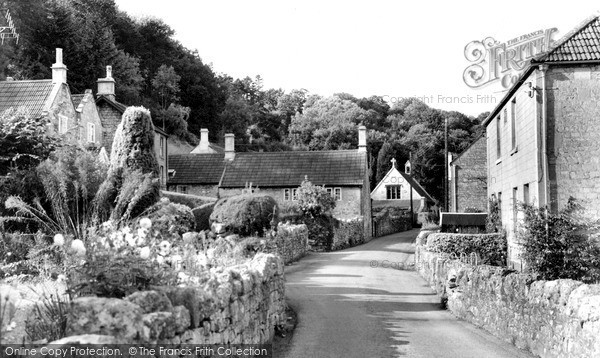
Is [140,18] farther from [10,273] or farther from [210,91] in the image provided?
[10,273]

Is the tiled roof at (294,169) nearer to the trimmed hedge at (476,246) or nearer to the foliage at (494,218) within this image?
the foliage at (494,218)

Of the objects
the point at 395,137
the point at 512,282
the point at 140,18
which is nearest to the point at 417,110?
the point at 395,137

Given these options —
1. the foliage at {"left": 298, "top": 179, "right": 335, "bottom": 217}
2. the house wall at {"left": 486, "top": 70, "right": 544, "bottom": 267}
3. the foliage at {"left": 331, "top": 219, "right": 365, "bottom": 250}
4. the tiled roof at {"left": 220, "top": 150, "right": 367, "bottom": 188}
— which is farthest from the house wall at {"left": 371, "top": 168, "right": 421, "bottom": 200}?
the house wall at {"left": 486, "top": 70, "right": 544, "bottom": 267}

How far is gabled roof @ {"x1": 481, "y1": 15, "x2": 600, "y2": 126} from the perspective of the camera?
21.2m

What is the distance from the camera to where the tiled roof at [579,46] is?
2120cm

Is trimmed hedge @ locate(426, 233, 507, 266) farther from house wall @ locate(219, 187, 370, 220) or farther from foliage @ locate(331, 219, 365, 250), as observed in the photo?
house wall @ locate(219, 187, 370, 220)

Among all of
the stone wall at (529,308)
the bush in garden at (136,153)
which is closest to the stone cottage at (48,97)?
the bush in garden at (136,153)

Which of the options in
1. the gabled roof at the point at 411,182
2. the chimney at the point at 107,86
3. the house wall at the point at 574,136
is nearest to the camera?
the house wall at the point at 574,136

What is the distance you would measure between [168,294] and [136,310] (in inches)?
41.6

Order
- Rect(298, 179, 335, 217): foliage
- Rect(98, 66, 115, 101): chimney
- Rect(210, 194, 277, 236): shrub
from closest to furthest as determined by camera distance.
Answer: Rect(210, 194, 277, 236): shrub < Rect(298, 179, 335, 217): foliage < Rect(98, 66, 115, 101): chimney

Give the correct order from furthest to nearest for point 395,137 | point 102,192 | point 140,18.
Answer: point 395,137
point 140,18
point 102,192

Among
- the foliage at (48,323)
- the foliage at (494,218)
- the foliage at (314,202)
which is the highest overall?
the foliage at (314,202)

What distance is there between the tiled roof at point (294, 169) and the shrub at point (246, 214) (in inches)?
1107

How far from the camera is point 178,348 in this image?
5988mm
